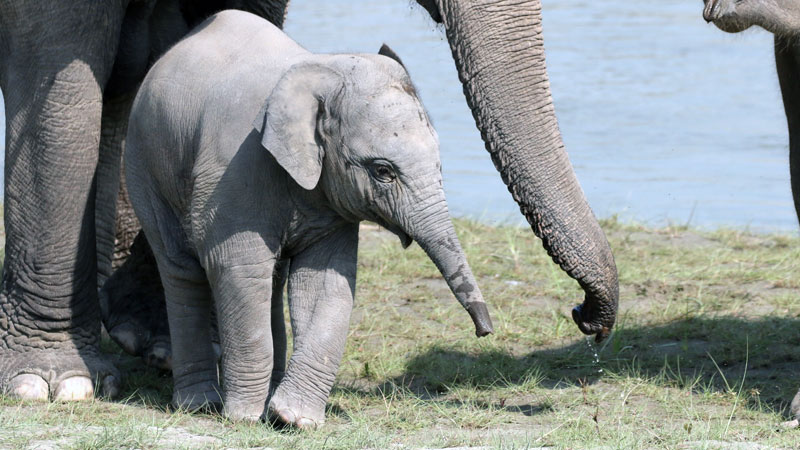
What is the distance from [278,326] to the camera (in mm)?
5812

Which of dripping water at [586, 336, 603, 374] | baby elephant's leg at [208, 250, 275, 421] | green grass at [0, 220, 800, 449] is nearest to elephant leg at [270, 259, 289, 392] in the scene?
green grass at [0, 220, 800, 449]

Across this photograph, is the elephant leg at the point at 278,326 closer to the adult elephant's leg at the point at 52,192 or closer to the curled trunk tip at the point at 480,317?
the adult elephant's leg at the point at 52,192

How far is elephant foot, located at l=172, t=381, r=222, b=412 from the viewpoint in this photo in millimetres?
5484

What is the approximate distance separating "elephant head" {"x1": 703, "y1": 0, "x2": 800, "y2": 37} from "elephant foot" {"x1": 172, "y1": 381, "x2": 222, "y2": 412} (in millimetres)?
2213

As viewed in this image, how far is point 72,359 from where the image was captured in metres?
5.88

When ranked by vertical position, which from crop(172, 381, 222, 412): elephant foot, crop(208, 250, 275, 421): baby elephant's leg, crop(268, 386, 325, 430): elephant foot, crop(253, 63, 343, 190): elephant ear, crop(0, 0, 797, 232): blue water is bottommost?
crop(0, 0, 797, 232): blue water

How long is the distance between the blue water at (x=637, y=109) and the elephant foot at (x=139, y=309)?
9.19 feet

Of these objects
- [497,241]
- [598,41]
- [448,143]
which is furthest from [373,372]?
[598,41]

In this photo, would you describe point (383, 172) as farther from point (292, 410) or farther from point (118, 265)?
point (118, 265)

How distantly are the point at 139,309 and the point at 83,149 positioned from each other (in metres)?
0.95

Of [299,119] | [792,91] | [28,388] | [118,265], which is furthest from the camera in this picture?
[118,265]

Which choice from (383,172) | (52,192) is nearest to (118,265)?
(52,192)

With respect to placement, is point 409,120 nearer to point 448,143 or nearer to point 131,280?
point 131,280

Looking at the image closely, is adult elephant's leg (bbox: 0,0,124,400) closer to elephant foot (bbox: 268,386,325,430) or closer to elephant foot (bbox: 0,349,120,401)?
elephant foot (bbox: 0,349,120,401)
